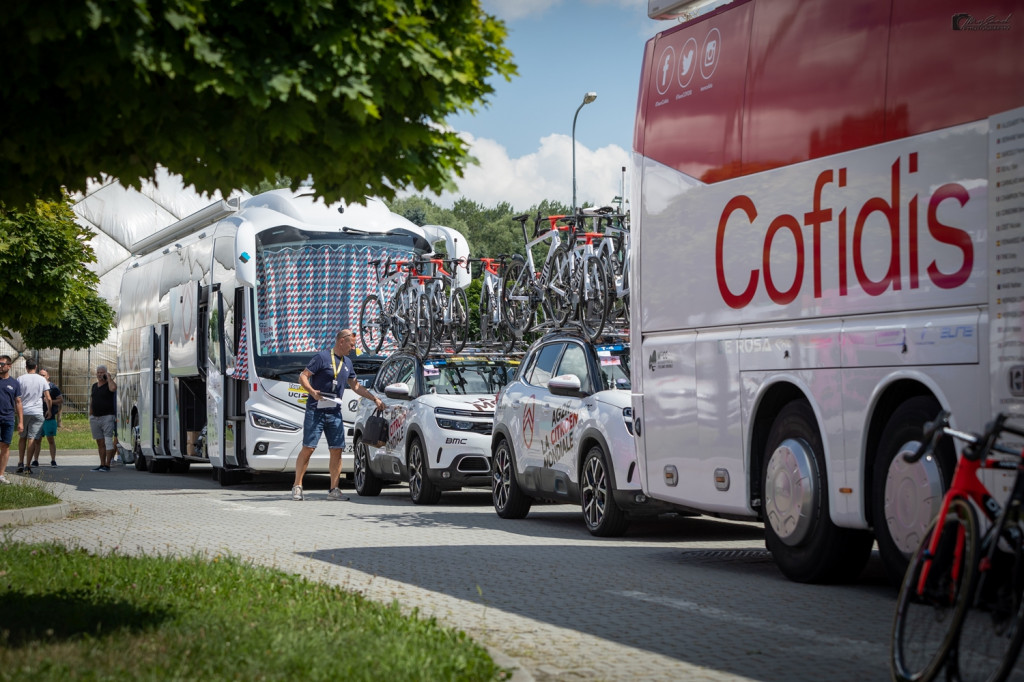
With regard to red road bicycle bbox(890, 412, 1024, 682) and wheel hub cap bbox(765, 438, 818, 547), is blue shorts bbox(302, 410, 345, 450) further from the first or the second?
red road bicycle bbox(890, 412, 1024, 682)

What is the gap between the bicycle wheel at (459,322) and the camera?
18562 mm

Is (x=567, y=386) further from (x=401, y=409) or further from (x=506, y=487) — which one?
(x=401, y=409)

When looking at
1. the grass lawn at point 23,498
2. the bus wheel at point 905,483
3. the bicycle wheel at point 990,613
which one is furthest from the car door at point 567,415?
the bicycle wheel at point 990,613

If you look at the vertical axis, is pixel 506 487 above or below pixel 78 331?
below

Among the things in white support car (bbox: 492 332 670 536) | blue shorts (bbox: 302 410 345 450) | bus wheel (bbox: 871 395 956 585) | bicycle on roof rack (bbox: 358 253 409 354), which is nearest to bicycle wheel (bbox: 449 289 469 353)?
blue shorts (bbox: 302 410 345 450)

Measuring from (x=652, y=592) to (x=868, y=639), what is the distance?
2.11 metres

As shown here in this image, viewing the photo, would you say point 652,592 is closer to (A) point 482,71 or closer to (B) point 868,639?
(B) point 868,639

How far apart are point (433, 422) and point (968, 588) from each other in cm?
1210

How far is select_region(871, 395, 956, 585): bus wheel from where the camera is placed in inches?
309

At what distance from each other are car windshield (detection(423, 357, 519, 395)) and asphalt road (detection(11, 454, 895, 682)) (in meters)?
1.48

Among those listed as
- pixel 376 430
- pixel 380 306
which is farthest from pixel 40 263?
pixel 376 430

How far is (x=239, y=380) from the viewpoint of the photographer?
70.9 ft

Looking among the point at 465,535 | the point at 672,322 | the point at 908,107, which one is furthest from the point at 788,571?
the point at 465,535

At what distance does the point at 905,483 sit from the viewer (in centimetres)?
809
